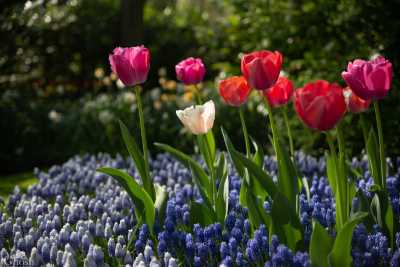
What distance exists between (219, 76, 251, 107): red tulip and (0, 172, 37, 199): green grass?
3701mm

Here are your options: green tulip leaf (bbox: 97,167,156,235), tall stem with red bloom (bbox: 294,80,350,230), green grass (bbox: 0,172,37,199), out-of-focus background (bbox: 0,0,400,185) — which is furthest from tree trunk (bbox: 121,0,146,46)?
tall stem with red bloom (bbox: 294,80,350,230)

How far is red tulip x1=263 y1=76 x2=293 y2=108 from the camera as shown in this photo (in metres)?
3.15

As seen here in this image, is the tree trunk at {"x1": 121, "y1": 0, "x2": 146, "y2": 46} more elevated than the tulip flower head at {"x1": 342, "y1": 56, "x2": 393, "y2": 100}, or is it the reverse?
the tulip flower head at {"x1": 342, "y1": 56, "x2": 393, "y2": 100}

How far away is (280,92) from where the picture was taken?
316 cm

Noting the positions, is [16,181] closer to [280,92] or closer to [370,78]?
→ [280,92]

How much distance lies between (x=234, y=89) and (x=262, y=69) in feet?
1.44

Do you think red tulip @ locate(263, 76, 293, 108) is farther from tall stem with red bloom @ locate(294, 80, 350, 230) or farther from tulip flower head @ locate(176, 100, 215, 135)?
tall stem with red bloom @ locate(294, 80, 350, 230)

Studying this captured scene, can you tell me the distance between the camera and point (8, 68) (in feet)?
29.0

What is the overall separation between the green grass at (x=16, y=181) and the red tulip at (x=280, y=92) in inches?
152

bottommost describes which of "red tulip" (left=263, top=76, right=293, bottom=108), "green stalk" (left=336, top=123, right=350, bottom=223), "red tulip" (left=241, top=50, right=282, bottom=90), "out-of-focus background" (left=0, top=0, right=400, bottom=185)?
"out-of-focus background" (left=0, top=0, right=400, bottom=185)

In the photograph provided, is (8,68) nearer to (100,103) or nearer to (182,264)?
(100,103)

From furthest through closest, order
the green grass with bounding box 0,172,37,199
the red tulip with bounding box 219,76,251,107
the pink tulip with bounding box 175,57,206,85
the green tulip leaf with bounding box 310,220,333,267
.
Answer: the green grass with bounding box 0,172,37,199 → the pink tulip with bounding box 175,57,206,85 → the red tulip with bounding box 219,76,251,107 → the green tulip leaf with bounding box 310,220,333,267

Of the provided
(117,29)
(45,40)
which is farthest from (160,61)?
(45,40)

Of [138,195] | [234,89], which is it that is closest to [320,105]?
[234,89]
